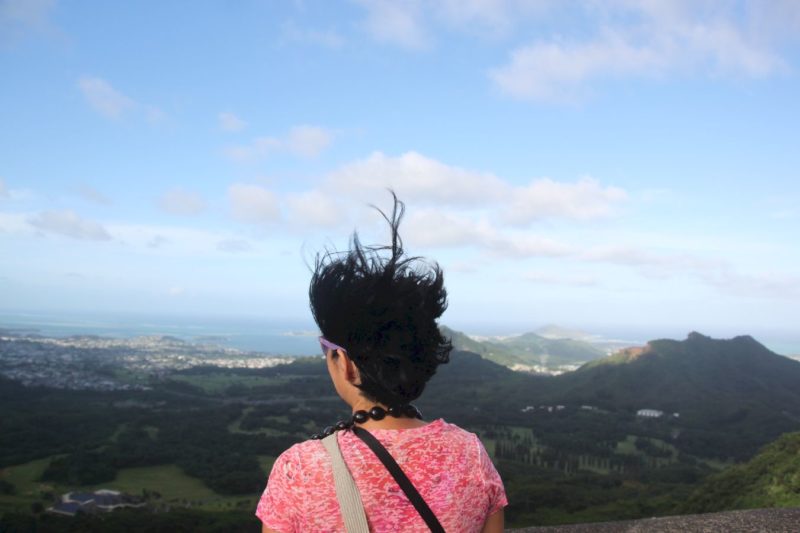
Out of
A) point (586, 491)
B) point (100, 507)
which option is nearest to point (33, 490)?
point (100, 507)

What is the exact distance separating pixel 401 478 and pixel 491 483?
1.12ft

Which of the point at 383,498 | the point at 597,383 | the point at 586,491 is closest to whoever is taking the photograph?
the point at 383,498

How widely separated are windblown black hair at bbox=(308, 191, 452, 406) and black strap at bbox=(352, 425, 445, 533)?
0.17 metres

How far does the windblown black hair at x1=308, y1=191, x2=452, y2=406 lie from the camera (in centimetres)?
171

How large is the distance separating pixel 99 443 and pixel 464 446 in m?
44.5

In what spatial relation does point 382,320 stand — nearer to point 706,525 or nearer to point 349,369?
point 349,369

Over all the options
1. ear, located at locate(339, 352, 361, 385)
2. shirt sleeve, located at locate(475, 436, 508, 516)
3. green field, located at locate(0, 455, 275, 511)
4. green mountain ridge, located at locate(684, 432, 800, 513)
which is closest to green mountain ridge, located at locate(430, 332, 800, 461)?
green mountain ridge, located at locate(684, 432, 800, 513)

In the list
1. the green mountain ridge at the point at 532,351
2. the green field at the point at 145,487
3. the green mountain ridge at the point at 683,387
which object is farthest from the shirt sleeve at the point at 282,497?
the green mountain ridge at the point at 532,351

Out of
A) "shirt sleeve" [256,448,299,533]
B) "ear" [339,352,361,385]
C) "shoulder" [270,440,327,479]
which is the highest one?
"ear" [339,352,361,385]

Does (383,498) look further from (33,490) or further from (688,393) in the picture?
(688,393)

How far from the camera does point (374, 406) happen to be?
67.3 inches

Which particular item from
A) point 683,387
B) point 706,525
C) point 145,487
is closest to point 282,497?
point 706,525

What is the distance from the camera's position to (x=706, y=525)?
5.95 meters

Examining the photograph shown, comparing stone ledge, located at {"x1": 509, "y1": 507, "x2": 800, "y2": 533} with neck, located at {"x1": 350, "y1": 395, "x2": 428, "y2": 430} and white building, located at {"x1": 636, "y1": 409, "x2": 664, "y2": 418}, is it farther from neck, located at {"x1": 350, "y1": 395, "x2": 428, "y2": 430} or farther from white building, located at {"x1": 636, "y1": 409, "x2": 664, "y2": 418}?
white building, located at {"x1": 636, "y1": 409, "x2": 664, "y2": 418}
